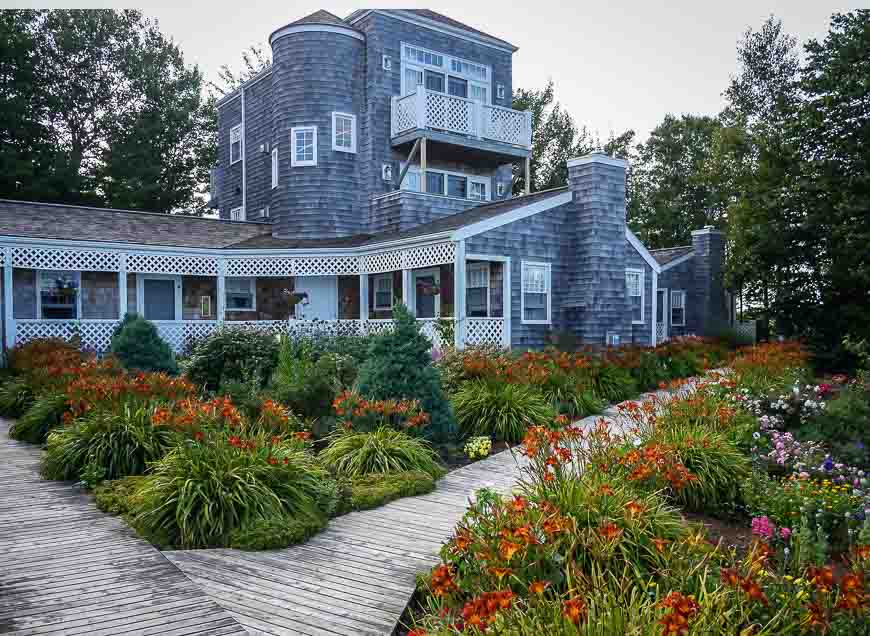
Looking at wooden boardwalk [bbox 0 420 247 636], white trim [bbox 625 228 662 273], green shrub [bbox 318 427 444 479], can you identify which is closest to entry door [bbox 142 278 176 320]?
white trim [bbox 625 228 662 273]

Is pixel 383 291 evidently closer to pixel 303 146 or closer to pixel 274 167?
pixel 303 146

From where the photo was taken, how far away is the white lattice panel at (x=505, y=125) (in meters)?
20.7

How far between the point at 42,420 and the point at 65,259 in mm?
8897

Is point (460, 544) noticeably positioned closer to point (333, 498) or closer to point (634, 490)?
point (634, 490)

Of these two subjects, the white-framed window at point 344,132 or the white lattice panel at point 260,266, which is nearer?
the white lattice panel at point 260,266

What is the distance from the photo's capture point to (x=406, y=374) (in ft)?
26.8

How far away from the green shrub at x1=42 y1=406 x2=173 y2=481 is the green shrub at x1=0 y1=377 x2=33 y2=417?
416 cm

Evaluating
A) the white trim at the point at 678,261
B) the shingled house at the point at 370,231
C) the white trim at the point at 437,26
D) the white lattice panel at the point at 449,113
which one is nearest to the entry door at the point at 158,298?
the shingled house at the point at 370,231

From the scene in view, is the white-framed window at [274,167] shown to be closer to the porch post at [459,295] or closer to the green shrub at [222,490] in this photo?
the porch post at [459,295]

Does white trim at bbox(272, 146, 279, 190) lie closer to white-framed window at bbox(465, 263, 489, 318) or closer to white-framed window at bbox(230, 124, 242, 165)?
white-framed window at bbox(230, 124, 242, 165)

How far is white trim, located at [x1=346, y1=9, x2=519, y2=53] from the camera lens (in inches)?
800

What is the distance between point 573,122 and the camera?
3678cm

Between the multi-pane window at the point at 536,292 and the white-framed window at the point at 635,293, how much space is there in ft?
9.42

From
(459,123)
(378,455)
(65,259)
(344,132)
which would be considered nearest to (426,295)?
(459,123)
